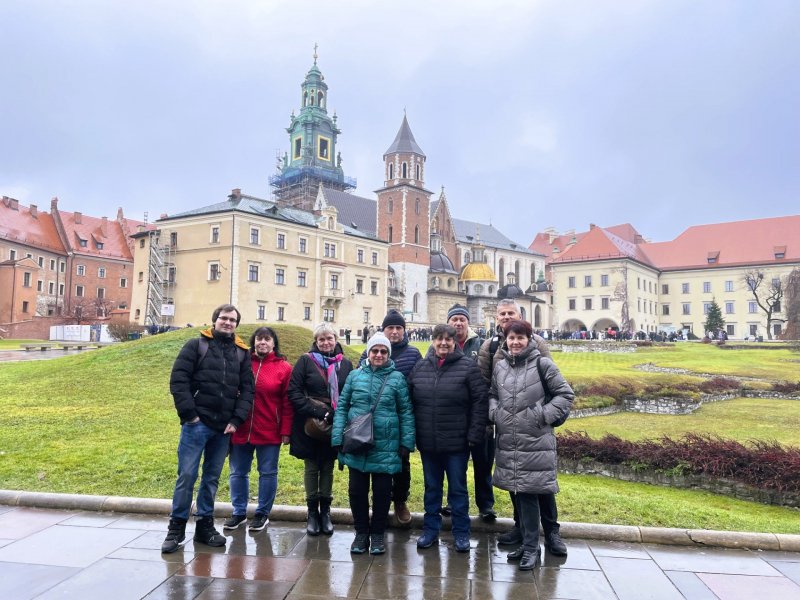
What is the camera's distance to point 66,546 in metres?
5.70

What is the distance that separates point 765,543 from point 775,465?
3576 millimetres

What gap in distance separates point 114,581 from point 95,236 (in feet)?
253

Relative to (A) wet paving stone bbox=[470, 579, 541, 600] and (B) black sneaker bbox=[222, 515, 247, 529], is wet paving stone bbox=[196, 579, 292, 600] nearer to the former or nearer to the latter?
(B) black sneaker bbox=[222, 515, 247, 529]

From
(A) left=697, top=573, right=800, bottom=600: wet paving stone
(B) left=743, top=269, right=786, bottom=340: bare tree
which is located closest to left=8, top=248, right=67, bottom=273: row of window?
(A) left=697, top=573, right=800, bottom=600: wet paving stone

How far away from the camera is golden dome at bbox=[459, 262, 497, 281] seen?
79.6m

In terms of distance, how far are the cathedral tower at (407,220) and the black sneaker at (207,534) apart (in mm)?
65678

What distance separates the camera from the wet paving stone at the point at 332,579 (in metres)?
4.82

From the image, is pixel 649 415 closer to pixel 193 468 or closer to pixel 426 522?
pixel 426 522

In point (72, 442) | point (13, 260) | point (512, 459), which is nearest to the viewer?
point (512, 459)

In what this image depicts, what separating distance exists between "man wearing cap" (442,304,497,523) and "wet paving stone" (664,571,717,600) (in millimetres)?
1888

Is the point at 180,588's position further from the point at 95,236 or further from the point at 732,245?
the point at 732,245

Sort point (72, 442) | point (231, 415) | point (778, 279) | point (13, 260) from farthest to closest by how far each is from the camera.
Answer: point (778, 279) → point (13, 260) → point (72, 442) → point (231, 415)

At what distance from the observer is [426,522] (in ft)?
19.5

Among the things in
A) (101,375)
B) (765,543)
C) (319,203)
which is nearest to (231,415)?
(765,543)
